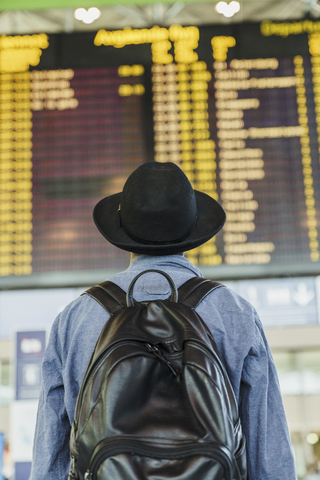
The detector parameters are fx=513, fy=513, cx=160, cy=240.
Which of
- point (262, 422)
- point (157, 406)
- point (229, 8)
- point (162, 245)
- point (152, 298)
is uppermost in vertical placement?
point (229, 8)

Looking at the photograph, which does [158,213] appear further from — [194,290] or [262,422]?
[262,422]

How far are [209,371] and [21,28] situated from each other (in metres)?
4.41

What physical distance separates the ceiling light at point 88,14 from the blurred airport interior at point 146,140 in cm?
1

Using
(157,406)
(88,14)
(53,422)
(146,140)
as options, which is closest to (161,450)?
(157,406)

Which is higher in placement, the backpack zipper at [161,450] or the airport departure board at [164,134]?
the airport departure board at [164,134]

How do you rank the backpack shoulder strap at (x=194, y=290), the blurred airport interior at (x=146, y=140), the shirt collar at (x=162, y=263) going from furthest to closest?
the blurred airport interior at (x=146, y=140), the shirt collar at (x=162, y=263), the backpack shoulder strap at (x=194, y=290)

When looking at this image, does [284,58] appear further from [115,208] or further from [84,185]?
[115,208]

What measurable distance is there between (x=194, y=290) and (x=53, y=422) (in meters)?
0.41

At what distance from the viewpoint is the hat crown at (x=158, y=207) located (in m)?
1.05

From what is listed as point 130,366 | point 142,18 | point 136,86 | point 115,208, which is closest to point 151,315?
point 130,366

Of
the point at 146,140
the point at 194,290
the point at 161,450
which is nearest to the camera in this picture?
the point at 161,450

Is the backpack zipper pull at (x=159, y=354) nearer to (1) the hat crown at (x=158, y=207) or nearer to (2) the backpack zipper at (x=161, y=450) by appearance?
(2) the backpack zipper at (x=161, y=450)

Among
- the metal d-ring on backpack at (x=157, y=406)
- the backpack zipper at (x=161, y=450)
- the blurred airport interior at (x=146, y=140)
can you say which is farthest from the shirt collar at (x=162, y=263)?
the blurred airport interior at (x=146, y=140)

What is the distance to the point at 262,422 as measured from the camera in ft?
3.33
